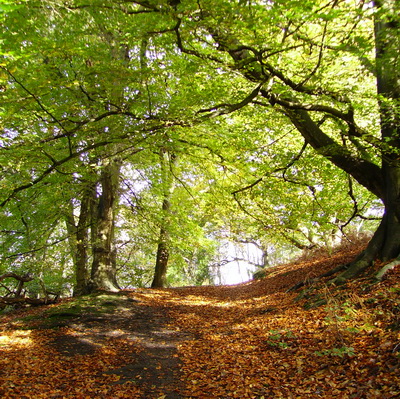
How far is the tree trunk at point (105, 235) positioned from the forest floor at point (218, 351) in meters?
1.94

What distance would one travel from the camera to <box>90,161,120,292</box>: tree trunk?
32.0 ft

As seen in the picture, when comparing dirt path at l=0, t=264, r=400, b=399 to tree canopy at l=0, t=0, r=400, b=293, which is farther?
tree canopy at l=0, t=0, r=400, b=293

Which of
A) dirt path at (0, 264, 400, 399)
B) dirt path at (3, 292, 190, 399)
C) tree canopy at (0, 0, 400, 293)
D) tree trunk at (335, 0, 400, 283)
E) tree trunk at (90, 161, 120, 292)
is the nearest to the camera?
dirt path at (0, 264, 400, 399)

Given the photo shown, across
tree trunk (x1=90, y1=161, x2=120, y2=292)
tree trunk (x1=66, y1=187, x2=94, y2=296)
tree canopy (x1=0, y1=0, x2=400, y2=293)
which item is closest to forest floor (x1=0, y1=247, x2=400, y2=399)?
tree trunk (x1=90, y1=161, x2=120, y2=292)

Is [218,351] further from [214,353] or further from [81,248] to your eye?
[81,248]

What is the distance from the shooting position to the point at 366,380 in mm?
3248

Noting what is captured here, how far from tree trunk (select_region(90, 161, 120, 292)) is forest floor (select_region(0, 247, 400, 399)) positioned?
6.38 feet

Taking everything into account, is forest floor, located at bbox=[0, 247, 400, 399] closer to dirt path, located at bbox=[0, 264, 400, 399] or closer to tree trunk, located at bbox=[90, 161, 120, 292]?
dirt path, located at bbox=[0, 264, 400, 399]

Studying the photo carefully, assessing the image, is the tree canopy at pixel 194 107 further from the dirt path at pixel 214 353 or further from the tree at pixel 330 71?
the dirt path at pixel 214 353

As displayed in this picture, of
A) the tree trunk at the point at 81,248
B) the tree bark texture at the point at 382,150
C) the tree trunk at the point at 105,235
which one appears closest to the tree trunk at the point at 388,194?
the tree bark texture at the point at 382,150

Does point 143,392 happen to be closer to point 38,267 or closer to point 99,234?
point 38,267

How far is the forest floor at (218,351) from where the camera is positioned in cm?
362

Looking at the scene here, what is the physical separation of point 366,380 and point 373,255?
4654 millimetres

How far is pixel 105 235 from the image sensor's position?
1005 centimetres
